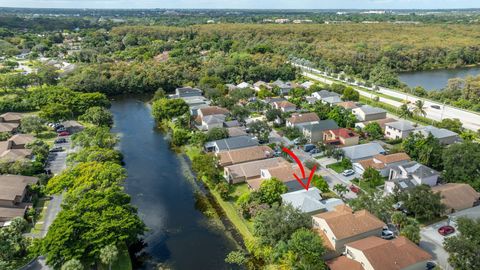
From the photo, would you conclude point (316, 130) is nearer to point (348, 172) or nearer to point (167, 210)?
point (348, 172)

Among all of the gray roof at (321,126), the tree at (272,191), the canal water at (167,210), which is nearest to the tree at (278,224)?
the canal water at (167,210)

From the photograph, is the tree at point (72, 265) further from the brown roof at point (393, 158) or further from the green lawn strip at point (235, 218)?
the brown roof at point (393, 158)

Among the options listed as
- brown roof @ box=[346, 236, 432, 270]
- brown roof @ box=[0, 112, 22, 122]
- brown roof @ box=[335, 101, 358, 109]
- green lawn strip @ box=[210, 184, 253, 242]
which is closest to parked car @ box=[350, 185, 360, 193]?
brown roof @ box=[346, 236, 432, 270]

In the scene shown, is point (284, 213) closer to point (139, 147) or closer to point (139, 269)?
point (139, 269)

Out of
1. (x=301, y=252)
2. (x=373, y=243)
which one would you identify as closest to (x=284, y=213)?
Answer: (x=301, y=252)

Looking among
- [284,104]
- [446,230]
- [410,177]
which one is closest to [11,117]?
[284,104]

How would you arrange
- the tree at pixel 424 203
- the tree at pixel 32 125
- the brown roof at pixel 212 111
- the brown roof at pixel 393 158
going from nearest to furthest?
the tree at pixel 424 203
the brown roof at pixel 393 158
the tree at pixel 32 125
the brown roof at pixel 212 111
